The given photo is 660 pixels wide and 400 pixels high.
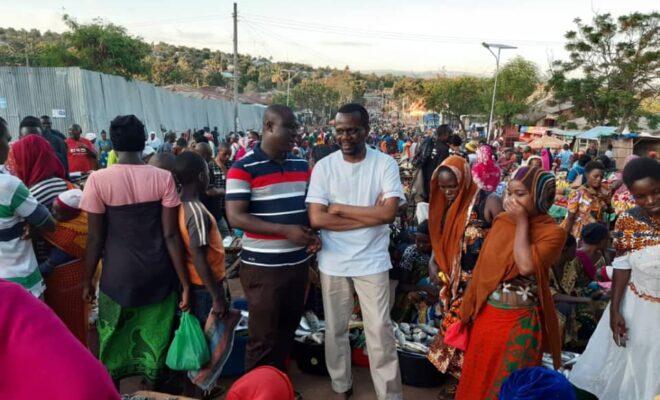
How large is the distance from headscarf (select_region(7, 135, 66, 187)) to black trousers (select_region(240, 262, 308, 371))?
1472 millimetres

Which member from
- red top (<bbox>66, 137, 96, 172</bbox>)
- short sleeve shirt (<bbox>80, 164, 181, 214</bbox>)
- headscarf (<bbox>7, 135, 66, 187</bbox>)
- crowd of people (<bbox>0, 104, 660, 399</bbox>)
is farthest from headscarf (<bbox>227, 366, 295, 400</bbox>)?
red top (<bbox>66, 137, 96, 172</bbox>)

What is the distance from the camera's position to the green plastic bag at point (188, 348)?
2.97m

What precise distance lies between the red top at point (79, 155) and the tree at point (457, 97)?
1812 inches

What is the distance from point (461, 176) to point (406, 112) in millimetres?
89628

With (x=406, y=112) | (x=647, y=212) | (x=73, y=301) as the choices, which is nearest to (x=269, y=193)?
(x=73, y=301)

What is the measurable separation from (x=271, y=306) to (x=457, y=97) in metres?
51.4

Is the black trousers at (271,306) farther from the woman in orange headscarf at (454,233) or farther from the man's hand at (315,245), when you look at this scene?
the woman in orange headscarf at (454,233)

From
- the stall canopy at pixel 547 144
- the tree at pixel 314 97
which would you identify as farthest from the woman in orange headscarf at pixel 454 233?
the tree at pixel 314 97

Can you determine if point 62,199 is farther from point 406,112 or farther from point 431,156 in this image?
point 406,112

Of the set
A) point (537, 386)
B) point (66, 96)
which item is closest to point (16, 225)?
point (537, 386)

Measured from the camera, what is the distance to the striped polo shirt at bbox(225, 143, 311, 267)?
295 cm

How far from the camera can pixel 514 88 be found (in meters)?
43.1

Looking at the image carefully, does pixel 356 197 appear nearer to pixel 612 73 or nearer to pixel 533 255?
pixel 533 255

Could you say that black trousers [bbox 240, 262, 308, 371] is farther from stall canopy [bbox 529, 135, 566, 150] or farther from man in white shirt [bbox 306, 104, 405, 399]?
stall canopy [bbox 529, 135, 566, 150]
